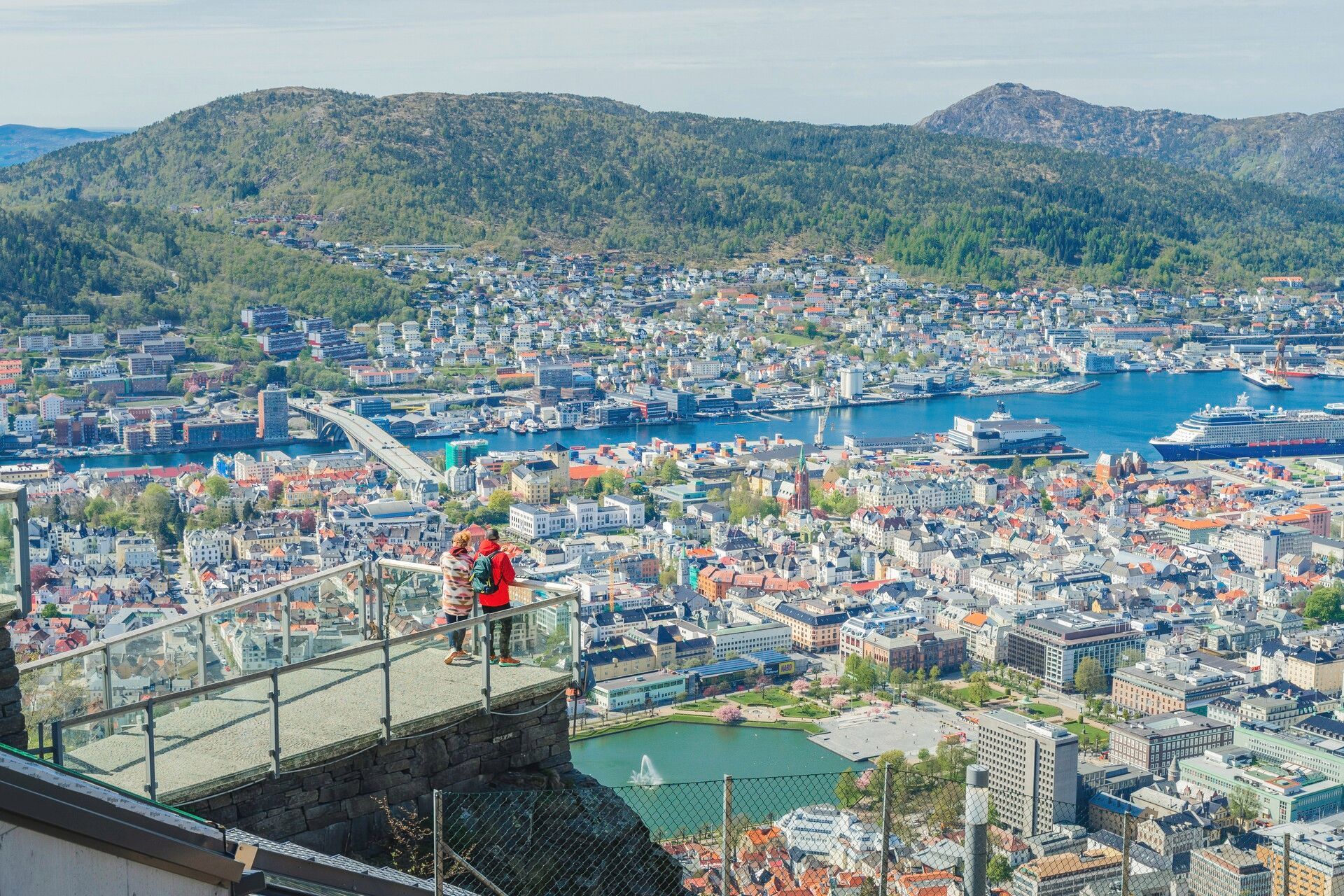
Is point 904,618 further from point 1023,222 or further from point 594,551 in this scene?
point 1023,222

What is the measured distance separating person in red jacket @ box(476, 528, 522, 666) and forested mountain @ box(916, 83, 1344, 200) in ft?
174

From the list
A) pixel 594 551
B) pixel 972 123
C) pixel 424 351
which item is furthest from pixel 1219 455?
pixel 972 123

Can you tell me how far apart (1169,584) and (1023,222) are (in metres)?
24.4

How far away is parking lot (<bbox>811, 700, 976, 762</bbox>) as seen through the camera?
7.70 metres

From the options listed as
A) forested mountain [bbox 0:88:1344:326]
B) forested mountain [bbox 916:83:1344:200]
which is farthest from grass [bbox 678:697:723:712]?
forested mountain [bbox 916:83:1344:200]

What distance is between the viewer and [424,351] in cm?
2531

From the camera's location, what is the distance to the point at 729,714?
27.3ft

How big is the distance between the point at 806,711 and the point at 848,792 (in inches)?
185

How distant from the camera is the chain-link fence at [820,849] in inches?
77.0

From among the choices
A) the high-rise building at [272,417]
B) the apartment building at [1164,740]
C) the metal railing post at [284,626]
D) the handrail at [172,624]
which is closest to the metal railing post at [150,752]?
the handrail at [172,624]

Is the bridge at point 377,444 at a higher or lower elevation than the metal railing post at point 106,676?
lower

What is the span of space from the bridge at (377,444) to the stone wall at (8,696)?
13.6 metres

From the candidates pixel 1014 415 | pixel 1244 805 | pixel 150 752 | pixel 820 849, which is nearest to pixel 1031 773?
pixel 1244 805

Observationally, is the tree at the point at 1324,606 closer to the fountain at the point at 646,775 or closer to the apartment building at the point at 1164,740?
the apartment building at the point at 1164,740
